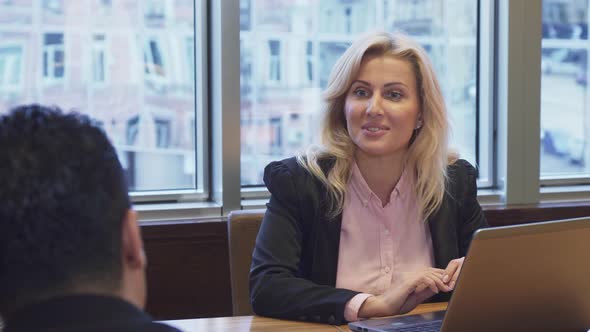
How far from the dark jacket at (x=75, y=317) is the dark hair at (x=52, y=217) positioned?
18 millimetres

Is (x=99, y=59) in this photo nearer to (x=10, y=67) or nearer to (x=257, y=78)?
(x=10, y=67)

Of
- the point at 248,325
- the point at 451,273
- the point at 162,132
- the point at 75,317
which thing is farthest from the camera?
the point at 162,132

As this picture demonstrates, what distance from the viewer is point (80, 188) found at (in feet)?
2.83

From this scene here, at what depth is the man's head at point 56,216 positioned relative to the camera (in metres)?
0.85

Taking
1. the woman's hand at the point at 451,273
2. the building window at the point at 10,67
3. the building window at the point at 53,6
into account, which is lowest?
the woman's hand at the point at 451,273

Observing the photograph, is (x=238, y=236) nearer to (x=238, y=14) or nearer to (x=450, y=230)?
(x=450, y=230)

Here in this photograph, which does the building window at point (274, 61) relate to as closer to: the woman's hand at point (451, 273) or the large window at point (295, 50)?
the large window at point (295, 50)

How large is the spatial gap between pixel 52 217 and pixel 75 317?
100 mm

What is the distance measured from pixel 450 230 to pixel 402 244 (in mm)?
139

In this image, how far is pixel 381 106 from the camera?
2426 mm

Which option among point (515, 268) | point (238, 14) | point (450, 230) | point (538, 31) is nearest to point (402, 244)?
point (450, 230)

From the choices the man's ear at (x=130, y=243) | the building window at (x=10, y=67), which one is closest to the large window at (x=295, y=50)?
the building window at (x=10, y=67)

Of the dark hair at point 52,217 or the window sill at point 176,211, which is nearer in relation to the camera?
the dark hair at point 52,217

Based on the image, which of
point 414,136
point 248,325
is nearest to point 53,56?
point 414,136
